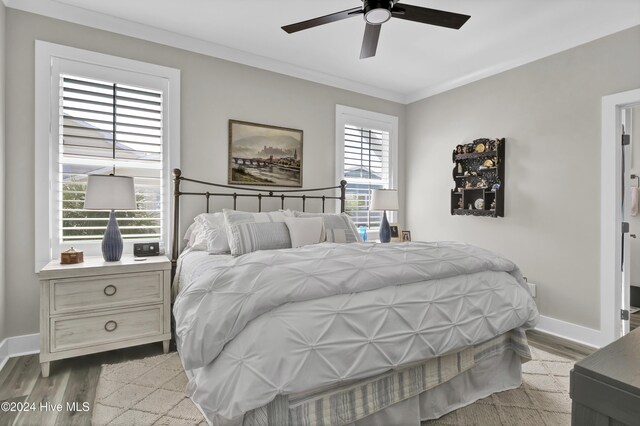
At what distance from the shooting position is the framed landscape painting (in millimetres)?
3564

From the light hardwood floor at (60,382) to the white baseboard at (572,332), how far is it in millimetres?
206

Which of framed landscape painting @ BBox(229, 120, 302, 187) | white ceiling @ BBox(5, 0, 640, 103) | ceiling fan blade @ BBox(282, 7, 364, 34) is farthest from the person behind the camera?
framed landscape painting @ BBox(229, 120, 302, 187)

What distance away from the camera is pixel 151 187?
3.14 meters

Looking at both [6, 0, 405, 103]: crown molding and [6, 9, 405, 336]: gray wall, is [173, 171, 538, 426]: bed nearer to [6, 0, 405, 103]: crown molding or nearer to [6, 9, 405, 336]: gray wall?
[6, 9, 405, 336]: gray wall

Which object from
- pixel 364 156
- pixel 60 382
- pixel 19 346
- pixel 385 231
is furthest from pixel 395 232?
pixel 19 346

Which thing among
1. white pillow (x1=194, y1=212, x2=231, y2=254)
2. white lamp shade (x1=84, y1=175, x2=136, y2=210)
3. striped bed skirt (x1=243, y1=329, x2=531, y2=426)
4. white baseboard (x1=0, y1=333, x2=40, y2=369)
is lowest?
white baseboard (x1=0, y1=333, x2=40, y2=369)

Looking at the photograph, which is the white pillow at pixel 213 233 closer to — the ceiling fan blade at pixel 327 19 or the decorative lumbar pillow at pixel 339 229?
the decorative lumbar pillow at pixel 339 229

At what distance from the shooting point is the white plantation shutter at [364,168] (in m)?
4.41

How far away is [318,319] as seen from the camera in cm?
150

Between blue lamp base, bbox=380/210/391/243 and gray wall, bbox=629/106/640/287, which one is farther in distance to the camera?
gray wall, bbox=629/106/640/287

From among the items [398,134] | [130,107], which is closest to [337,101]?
[398,134]

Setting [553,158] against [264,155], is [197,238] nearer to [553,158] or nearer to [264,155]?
[264,155]

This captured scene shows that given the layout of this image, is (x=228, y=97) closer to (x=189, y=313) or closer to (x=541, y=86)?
(x=189, y=313)

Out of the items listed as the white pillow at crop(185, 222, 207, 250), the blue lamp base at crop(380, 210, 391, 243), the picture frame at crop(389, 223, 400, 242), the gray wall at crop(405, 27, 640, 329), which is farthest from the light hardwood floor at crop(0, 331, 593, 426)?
the picture frame at crop(389, 223, 400, 242)
